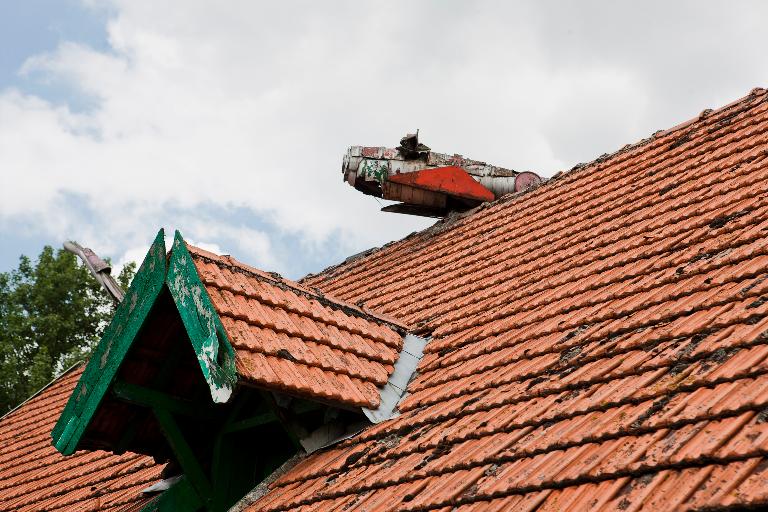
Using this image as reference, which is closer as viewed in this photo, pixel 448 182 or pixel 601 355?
pixel 601 355

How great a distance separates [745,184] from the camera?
14.6ft

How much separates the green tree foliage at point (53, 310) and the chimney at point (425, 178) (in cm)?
1528

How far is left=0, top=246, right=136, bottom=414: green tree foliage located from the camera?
21.5m

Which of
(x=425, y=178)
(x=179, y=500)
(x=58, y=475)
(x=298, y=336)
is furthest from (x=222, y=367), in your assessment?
(x=425, y=178)

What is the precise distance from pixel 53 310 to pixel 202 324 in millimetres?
20396

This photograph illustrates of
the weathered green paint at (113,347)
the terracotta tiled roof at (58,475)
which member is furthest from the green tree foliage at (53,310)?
the weathered green paint at (113,347)

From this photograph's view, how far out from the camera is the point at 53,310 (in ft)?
74.4

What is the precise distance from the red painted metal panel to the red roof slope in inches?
50.6

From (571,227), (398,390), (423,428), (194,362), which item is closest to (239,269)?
(194,362)

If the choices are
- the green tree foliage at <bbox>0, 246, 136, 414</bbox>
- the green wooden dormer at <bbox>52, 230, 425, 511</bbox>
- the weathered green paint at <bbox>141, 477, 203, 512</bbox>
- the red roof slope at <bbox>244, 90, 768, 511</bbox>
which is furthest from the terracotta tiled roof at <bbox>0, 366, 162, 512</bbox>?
the green tree foliage at <bbox>0, 246, 136, 414</bbox>

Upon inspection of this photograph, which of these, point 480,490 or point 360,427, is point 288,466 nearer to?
point 360,427

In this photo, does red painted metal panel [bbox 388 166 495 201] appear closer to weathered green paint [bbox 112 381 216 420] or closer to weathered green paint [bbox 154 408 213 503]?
weathered green paint [bbox 112 381 216 420]

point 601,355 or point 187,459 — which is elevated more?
point 187,459

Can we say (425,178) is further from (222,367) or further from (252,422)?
(222,367)
